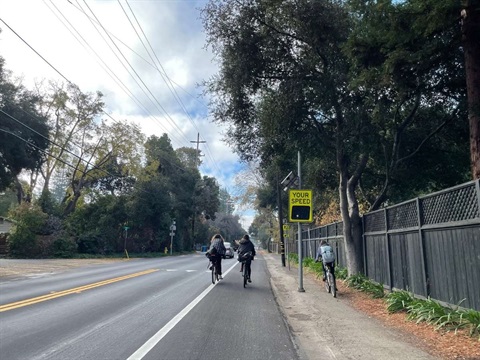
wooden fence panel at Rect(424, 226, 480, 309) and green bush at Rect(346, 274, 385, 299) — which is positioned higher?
wooden fence panel at Rect(424, 226, 480, 309)

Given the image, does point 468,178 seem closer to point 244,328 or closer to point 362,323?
point 362,323

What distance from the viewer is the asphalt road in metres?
5.80

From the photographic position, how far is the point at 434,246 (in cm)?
823

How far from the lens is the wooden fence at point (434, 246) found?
6.82 m

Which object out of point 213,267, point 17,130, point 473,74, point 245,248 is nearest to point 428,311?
point 473,74

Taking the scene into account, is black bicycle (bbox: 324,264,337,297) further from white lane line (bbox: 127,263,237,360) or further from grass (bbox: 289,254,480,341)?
white lane line (bbox: 127,263,237,360)

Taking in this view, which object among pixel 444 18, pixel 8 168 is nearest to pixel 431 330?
pixel 444 18

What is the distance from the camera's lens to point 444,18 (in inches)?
316

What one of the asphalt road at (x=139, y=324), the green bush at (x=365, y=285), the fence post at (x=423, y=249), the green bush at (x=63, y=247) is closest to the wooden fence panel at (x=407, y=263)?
the fence post at (x=423, y=249)

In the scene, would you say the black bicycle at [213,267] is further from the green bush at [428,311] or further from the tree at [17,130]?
the tree at [17,130]

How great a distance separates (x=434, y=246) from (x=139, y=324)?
5987mm

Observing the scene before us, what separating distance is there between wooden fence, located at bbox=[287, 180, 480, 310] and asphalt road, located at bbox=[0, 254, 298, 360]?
3148 millimetres

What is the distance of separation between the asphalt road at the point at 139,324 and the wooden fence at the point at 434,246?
3148mm

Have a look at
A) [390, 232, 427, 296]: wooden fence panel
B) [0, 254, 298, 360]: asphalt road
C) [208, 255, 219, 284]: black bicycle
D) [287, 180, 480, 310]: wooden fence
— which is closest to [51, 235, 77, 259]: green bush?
[0, 254, 298, 360]: asphalt road
